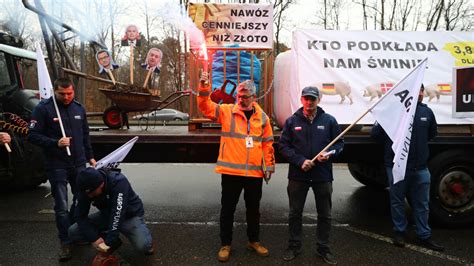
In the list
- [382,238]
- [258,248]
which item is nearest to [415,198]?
[382,238]

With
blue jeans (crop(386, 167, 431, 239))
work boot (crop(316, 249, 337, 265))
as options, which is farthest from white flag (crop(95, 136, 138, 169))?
blue jeans (crop(386, 167, 431, 239))

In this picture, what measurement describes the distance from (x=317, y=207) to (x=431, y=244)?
1480 mm

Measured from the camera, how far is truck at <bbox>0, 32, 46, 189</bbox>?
223 inches

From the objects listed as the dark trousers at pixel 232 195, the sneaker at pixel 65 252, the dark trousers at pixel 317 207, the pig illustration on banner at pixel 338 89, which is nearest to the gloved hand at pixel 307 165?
the dark trousers at pixel 317 207

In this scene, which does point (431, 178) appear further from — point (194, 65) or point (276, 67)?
point (194, 65)

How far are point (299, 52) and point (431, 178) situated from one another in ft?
7.75

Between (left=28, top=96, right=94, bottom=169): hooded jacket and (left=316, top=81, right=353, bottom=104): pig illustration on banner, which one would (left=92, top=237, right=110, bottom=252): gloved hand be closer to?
(left=28, top=96, right=94, bottom=169): hooded jacket

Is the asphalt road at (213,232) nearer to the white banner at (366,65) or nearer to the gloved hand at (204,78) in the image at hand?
the white banner at (366,65)

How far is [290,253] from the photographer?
3842mm

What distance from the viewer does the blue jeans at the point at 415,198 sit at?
415 centimetres

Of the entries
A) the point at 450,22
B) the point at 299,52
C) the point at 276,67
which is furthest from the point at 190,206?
the point at 450,22

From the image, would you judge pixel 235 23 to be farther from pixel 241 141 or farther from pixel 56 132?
pixel 56 132

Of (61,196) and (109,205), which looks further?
(61,196)

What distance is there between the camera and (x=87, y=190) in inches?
131
